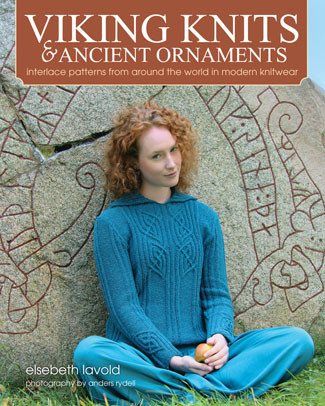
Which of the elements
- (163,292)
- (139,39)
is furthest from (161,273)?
(139,39)

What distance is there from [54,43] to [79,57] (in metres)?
0.14

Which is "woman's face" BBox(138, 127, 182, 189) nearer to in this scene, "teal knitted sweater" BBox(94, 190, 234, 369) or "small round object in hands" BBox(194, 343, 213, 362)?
"teal knitted sweater" BBox(94, 190, 234, 369)

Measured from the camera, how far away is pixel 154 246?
3711mm

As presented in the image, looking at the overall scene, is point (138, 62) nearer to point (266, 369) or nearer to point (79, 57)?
point (79, 57)

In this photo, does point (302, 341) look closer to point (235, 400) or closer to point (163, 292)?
point (235, 400)

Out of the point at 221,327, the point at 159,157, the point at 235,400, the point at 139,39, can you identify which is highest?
the point at 139,39

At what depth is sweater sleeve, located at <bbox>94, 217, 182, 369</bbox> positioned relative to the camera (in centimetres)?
350

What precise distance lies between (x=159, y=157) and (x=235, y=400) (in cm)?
111

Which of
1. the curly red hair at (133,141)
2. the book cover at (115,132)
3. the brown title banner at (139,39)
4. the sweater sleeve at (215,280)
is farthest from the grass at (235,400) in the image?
the brown title banner at (139,39)

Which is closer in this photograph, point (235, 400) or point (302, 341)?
point (235, 400)

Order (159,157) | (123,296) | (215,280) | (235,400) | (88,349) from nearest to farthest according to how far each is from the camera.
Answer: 1. (235,400)
2. (88,349)
3. (123,296)
4. (159,157)
5. (215,280)

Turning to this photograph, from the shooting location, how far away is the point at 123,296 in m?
3.60

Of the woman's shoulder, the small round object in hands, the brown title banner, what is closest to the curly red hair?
the woman's shoulder

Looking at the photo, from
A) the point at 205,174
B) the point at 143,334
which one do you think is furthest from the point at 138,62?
the point at 143,334
